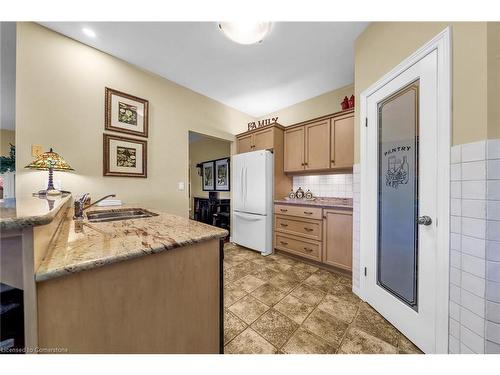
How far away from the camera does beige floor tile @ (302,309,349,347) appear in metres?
1.29

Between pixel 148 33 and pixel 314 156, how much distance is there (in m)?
2.45

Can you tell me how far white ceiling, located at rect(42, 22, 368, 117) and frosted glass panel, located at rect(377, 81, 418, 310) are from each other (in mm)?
1002

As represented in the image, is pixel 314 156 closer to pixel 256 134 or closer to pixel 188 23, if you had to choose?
pixel 256 134

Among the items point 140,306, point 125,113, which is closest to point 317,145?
point 125,113

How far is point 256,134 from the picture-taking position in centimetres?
320

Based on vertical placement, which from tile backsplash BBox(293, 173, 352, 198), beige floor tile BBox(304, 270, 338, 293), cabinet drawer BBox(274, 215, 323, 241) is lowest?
beige floor tile BBox(304, 270, 338, 293)

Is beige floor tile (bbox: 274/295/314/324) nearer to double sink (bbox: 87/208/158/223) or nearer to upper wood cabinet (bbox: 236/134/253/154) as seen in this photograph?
double sink (bbox: 87/208/158/223)

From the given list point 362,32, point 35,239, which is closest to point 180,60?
point 362,32

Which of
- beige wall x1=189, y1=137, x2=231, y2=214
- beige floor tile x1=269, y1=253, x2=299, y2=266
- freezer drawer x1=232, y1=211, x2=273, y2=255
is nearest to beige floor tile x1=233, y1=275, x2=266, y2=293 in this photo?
beige floor tile x1=269, y1=253, x2=299, y2=266

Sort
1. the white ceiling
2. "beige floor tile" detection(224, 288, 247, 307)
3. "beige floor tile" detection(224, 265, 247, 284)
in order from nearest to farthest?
"beige floor tile" detection(224, 288, 247, 307) → the white ceiling → "beige floor tile" detection(224, 265, 247, 284)

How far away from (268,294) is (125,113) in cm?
264

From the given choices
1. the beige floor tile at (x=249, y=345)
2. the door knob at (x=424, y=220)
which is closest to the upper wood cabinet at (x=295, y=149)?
the door knob at (x=424, y=220)

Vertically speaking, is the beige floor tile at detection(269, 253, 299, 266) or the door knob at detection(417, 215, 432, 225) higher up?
the door knob at detection(417, 215, 432, 225)

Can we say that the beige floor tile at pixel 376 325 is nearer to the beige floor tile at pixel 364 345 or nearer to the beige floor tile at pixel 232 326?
the beige floor tile at pixel 364 345
